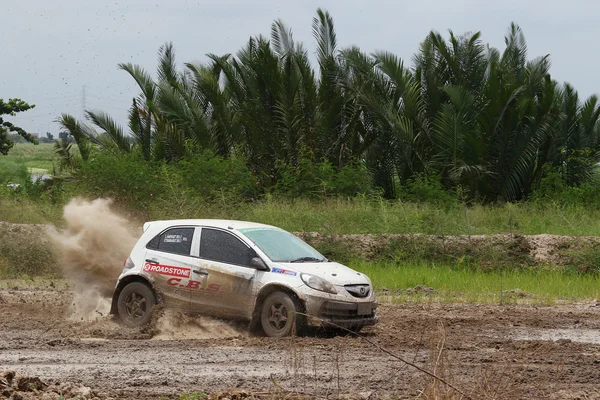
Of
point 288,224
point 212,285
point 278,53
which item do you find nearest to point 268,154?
point 278,53

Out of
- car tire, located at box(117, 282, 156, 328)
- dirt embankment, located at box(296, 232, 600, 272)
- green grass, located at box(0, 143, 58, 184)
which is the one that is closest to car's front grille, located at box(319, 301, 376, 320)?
car tire, located at box(117, 282, 156, 328)

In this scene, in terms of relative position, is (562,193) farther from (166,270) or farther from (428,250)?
(166,270)

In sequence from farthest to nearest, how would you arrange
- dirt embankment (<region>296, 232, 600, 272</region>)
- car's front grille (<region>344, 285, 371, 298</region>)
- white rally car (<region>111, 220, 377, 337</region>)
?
A: dirt embankment (<region>296, 232, 600, 272</region>), car's front grille (<region>344, 285, 371, 298</region>), white rally car (<region>111, 220, 377, 337</region>)

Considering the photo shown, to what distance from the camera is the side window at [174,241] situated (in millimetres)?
12945

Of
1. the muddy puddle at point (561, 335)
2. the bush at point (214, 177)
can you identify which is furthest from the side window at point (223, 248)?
the bush at point (214, 177)

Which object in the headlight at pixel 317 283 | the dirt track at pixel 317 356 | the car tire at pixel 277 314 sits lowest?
the dirt track at pixel 317 356

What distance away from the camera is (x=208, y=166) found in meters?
32.2

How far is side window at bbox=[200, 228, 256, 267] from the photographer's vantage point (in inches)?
489

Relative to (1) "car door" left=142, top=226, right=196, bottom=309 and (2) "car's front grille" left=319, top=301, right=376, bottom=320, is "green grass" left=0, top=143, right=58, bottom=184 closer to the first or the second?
(1) "car door" left=142, top=226, right=196, bottom=309

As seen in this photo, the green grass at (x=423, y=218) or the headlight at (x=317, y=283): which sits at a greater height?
the green grass at (x=423, y=218)

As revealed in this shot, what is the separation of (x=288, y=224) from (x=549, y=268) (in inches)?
303

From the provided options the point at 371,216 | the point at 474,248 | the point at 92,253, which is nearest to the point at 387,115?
the point at 371,216

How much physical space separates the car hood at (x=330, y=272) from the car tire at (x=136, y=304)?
2119 millimetres

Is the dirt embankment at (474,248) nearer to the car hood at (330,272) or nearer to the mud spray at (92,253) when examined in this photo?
the mud spray at (92,253)
